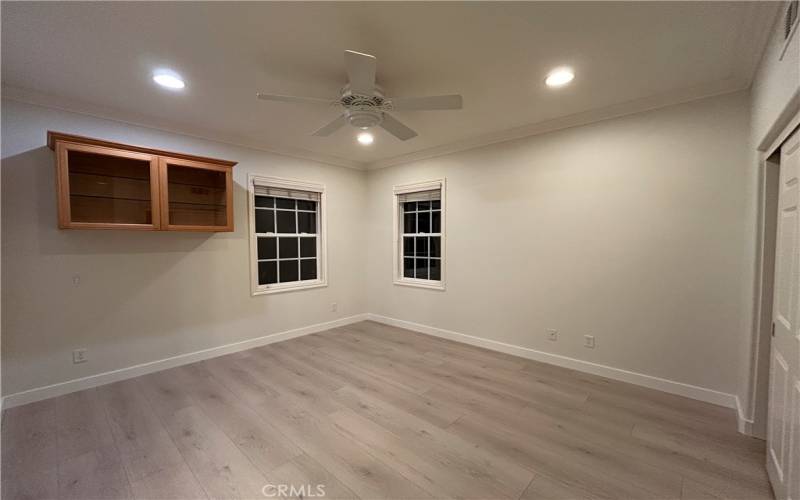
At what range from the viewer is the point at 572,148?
10.8ft

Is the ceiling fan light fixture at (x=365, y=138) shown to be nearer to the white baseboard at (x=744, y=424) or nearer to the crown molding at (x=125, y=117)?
the crown molding at (x=125, y=117)

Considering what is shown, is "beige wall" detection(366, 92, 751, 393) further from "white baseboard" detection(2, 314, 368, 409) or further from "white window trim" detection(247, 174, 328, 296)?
"white baseboard" detection(2, 314, 368, 409)

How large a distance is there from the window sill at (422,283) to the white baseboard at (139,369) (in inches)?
54.4

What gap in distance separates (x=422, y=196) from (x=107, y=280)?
12.3ft

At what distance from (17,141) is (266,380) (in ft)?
9.65

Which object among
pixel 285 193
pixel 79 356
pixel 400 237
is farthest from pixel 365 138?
pixel 79 356

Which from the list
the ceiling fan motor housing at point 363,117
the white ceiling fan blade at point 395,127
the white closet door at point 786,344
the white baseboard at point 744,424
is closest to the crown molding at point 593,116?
the white closet door at point 786,344

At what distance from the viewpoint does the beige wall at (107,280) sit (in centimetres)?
267

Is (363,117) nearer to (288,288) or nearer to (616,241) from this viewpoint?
(616,241)

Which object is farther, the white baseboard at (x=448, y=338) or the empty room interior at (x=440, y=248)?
the white baseboard at (x=448, y=338)

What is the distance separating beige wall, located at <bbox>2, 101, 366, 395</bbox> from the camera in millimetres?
2668

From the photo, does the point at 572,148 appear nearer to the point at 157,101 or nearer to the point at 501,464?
the point at 501,464

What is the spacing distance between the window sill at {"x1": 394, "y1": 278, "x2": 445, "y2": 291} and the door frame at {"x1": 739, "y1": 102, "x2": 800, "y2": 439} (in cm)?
292

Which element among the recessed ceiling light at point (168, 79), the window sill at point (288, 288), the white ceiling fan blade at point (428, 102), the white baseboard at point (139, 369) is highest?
the recessed ceiling light at point (168, 79)
